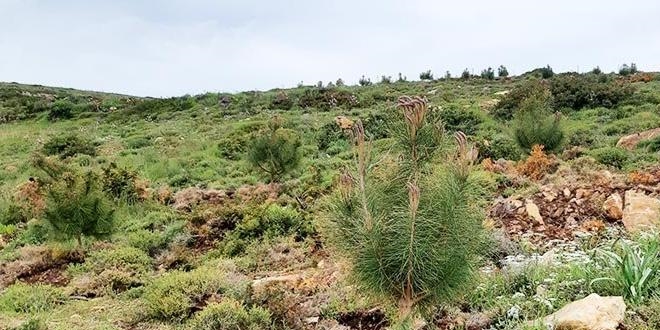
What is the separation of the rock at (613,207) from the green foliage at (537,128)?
5.26 m

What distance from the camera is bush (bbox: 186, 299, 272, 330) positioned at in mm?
4832

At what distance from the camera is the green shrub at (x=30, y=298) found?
19.6ft

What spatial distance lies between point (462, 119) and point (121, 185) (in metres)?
11.2

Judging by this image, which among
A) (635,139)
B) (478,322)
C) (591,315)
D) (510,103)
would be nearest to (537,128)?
(635,139)

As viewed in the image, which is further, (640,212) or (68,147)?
(68,147)

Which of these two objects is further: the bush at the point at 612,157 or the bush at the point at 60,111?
the bush at the point at 60,111

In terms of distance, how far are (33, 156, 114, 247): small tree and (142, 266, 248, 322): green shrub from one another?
191 centimetres

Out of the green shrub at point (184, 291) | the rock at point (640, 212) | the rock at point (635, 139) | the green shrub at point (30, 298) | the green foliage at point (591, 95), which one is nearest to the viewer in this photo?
the green shrub at point (184, 291)

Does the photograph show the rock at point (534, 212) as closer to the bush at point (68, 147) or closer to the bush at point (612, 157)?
the bush at point (612, 157)

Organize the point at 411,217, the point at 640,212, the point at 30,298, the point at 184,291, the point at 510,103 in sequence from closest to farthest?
1. the point at 411,217
2. the point at 184,291
3. the point at 30,298
4. the point at 640,212
5. the point at 510,103

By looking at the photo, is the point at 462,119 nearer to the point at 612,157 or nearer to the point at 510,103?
the point at 510,103

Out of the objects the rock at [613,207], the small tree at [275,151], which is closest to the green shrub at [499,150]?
the small tree at [275,151]

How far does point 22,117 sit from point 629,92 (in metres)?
24.0

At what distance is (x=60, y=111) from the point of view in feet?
89.3
